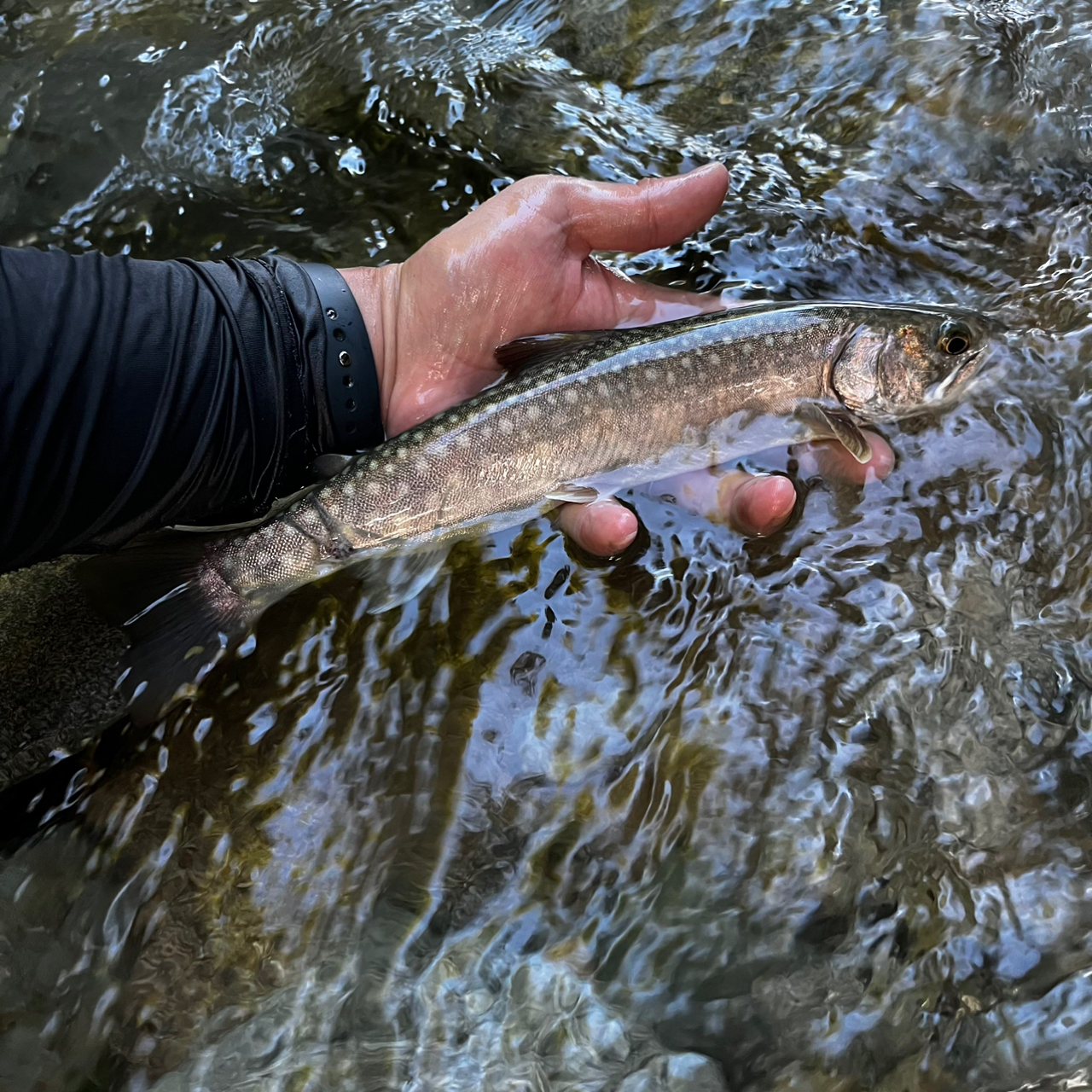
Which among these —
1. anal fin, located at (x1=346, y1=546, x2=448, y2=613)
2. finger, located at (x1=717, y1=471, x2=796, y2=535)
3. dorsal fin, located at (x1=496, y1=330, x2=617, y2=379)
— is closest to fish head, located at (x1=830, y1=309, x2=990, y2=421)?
finger, located at (x1=717, y1=471, x2=796, y2=535)

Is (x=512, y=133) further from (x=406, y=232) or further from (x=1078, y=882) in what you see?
(x=1078, y=882)

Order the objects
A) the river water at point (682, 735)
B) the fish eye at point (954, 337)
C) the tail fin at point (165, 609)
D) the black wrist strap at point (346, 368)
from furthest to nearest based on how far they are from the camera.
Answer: the black wrist strap at point (346, 368) < the fish eye at point (954, 337) < the tail fin at point (165, 609) < the river water at point (682, 735)

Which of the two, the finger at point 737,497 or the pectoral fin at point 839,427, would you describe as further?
the pectoral fin at point 839,427

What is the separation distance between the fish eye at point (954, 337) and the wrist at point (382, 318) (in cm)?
206

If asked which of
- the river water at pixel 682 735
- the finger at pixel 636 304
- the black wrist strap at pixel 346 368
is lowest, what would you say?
the river water at pixel 682 735

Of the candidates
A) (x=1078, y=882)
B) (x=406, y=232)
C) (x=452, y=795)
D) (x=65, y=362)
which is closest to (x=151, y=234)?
(x=406, y=232)

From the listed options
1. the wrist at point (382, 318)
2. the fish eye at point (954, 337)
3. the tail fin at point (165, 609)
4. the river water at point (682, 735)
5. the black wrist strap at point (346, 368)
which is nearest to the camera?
the river water at point (682, 735)

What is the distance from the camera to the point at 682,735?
294 centimetres

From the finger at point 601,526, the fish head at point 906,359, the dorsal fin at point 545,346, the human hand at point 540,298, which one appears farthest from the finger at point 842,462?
the dorsal fin at point 545,346

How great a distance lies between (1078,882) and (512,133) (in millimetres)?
3712

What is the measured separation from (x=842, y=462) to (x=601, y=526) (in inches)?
38.5

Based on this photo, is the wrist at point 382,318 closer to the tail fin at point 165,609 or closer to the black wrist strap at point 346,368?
the black wrist strap at point 346,368

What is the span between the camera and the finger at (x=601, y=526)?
3.06m

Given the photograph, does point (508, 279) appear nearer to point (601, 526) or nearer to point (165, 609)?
point (601, 526)
